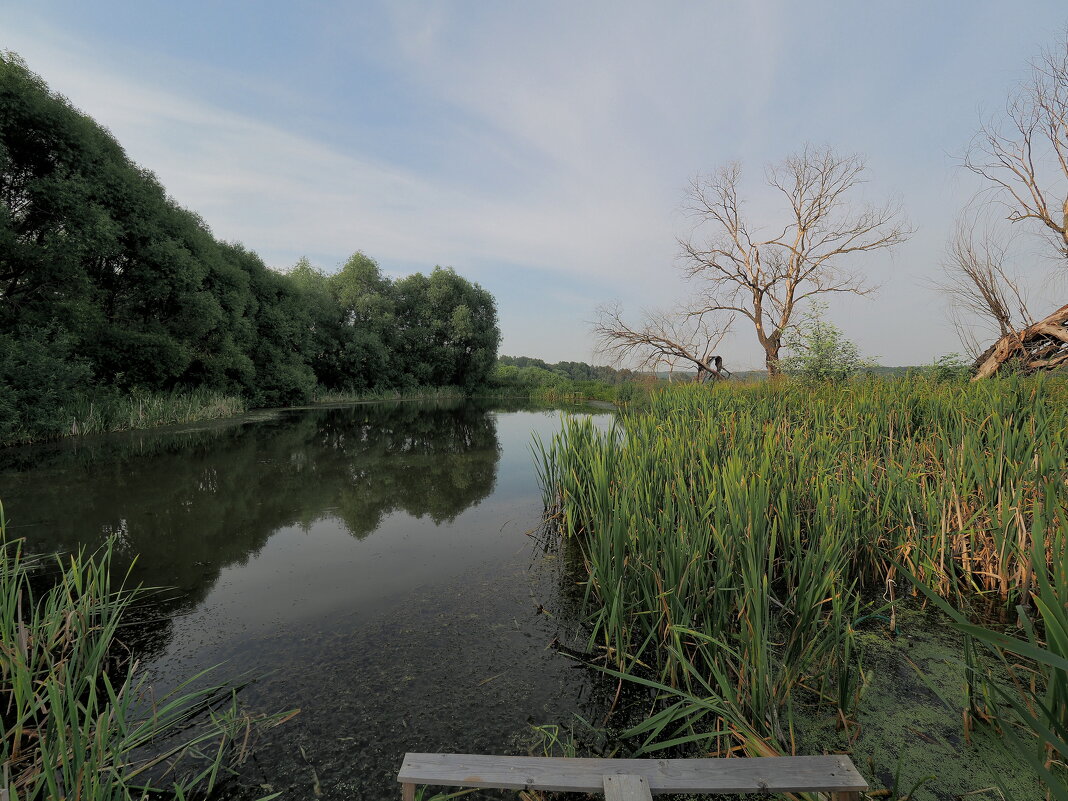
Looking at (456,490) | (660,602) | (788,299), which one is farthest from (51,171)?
(788,299)

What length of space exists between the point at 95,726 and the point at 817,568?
2.82 meters

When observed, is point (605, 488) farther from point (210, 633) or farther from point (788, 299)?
point (788, 299)

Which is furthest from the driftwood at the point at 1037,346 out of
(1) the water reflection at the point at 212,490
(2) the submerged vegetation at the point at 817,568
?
(1) the water reflection at the point at 212,490

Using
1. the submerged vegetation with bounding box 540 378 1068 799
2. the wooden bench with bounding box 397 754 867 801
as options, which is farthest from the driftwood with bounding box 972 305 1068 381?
the wooden bench with bounding box 397 754 867 801

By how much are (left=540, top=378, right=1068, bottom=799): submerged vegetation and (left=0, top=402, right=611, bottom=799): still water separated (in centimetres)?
57

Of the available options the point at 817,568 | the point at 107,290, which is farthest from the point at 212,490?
the point at 107,290

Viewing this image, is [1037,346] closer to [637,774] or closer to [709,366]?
[709,366]

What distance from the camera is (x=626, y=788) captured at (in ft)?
4.28

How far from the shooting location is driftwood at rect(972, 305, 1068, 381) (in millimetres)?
9156

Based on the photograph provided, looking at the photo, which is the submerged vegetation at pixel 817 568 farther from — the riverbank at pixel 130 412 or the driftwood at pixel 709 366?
the driftwood at pixel 709 366

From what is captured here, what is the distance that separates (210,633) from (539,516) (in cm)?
334

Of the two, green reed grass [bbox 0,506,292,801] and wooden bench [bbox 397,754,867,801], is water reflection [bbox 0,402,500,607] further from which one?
wooden bench [bbox 397,754,867,801]

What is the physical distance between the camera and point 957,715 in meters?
2.03

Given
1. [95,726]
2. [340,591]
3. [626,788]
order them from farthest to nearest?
1. [340,591]
2. [95,726]
3. [626,788]
